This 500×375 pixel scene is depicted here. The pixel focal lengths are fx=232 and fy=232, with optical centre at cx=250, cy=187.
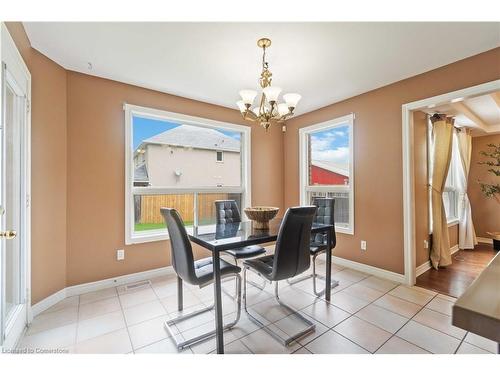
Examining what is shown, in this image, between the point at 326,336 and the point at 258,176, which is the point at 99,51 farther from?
the point at 326,336

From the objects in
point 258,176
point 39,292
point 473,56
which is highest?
point 473,56

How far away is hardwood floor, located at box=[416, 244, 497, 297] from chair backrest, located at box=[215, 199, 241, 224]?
2357mm

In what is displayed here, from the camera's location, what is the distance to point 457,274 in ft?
10.0

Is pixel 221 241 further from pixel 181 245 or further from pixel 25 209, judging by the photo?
pixel 25 209

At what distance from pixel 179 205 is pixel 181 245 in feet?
5.65

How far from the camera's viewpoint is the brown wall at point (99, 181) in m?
2.56

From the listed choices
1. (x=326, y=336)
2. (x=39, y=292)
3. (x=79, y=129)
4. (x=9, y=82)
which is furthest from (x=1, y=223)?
(x=326, y=336)

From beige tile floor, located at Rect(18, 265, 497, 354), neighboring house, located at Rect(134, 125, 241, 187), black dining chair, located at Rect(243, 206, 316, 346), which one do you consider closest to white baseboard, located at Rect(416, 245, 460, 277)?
beige tile floor, located at Rect(18, 265, 497, 354)

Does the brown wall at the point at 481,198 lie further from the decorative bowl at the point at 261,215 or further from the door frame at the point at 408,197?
the decorative bowl at the point at 261,215

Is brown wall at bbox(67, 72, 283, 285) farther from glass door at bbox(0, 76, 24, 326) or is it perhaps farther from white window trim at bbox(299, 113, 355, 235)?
white window trim at bbox(299, 113, 355, 235)

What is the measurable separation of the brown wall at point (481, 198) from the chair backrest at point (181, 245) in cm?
582

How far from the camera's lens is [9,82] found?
5.56ft

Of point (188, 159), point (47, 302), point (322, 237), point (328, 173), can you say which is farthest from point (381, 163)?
point (47, 302)
